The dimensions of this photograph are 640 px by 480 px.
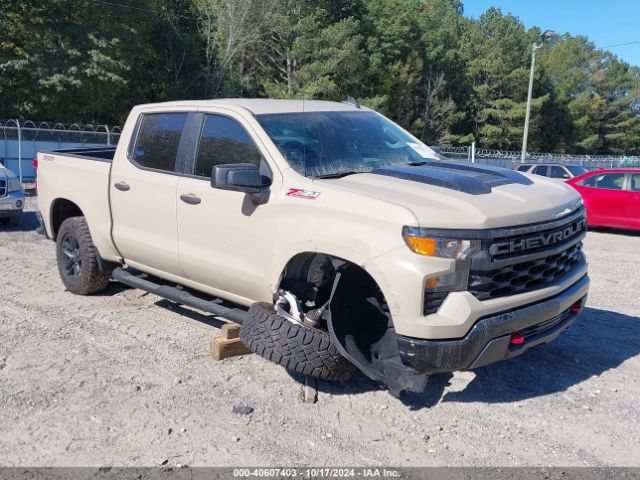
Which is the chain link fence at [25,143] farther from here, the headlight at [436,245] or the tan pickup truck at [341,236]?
the headlight at [436,245]

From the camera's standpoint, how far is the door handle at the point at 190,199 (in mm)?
4930

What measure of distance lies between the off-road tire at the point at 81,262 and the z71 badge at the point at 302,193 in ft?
9.26

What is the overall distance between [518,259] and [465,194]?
50cm

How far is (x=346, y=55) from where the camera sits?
41562mm

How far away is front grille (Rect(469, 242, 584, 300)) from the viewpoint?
12.3 ft

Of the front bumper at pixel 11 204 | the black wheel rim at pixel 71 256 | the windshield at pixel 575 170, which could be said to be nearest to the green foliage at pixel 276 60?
the windshield at pixel 575 170

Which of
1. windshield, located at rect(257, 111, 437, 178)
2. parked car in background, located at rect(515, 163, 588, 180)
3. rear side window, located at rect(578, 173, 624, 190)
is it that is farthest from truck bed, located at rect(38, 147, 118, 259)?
parked car in background, located at rect(515, 163, 588, 180)

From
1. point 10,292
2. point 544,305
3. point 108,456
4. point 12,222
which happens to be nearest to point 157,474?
point 108,456

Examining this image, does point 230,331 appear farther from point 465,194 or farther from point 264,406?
point 465,194

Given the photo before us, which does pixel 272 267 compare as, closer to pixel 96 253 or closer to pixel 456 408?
pixel 456 408

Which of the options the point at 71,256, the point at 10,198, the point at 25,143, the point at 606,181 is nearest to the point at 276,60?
the point at 25,143

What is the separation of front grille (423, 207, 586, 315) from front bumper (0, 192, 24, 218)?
9547 millimetres

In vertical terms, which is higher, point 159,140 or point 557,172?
point 159,140

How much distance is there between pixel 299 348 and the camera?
4176 mm
